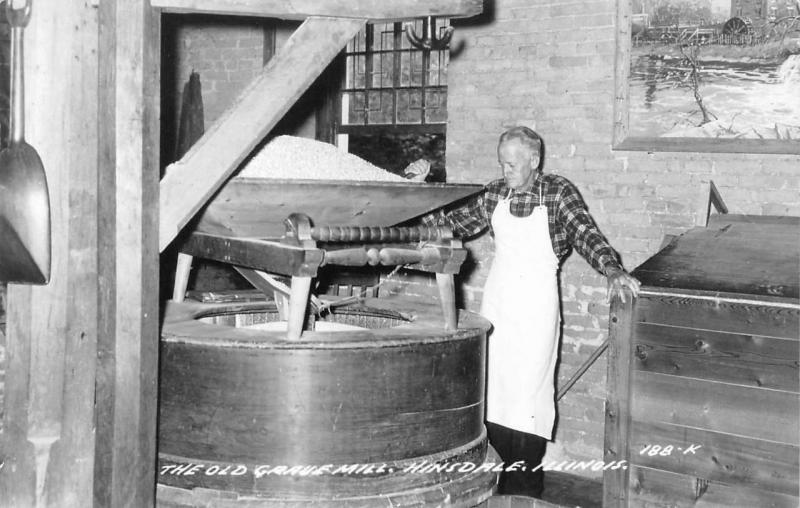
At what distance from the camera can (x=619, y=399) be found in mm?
3709

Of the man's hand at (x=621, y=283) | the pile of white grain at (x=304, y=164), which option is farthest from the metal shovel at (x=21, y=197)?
the man's hand at (x=621, y=283)

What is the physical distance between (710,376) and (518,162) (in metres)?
1.28

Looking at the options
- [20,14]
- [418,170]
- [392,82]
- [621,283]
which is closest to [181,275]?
[418,170]

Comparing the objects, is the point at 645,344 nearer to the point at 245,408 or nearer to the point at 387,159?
the point at 245,408

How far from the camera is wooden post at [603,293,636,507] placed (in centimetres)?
368

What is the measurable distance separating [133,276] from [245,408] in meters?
0.57

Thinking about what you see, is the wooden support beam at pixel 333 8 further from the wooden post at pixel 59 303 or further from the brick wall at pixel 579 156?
the brick wall at pixel 579 156

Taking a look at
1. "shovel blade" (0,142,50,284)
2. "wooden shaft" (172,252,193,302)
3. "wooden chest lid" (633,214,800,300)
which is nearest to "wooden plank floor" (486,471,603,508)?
"wooden chest lid" (633,214,800,300)

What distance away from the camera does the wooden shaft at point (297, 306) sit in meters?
3.10

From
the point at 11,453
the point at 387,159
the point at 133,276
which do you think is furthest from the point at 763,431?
the point at 387,159

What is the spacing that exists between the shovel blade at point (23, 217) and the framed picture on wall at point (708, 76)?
3078 millimetres

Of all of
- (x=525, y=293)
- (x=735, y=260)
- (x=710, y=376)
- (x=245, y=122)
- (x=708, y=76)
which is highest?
(x=708, y=76)

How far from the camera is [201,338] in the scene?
3.14 meters

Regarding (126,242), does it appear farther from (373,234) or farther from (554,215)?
(554,215)
